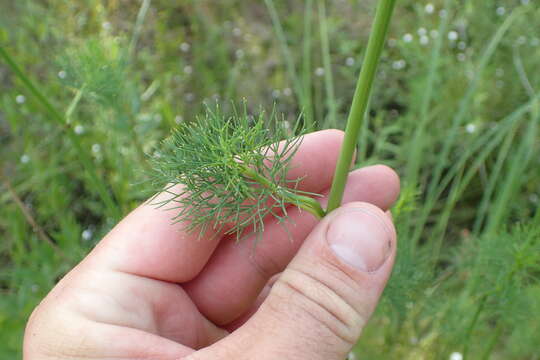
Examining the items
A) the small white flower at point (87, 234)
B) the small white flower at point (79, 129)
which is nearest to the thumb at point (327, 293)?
the small white flower at point (87, 234)

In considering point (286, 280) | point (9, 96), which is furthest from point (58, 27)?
point (286, 280)

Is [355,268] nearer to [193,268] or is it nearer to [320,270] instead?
[320,270]

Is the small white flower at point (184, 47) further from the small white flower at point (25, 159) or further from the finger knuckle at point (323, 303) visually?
the finger knuckle at point (323, 303)

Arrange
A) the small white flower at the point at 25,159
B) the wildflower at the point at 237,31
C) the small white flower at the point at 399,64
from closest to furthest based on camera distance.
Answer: the small white flower at the point at 25,159
the small white flower at the point at 399,64
the wildflower at the point at 237,31

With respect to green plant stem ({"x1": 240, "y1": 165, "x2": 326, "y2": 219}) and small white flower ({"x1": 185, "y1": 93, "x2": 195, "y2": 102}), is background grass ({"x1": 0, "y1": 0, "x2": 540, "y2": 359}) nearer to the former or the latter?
small white flower ({"x1": 185, "y1": 93, "x2": 195, "y2": 102})

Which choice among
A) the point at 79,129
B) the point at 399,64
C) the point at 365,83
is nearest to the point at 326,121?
the point at 399,64

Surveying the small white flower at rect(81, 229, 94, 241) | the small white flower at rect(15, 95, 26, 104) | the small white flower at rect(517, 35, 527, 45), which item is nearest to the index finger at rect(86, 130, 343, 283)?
the small white flower at rect(81, 229, 94, 241)

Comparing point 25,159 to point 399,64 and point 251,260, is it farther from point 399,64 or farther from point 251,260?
point 399,64
